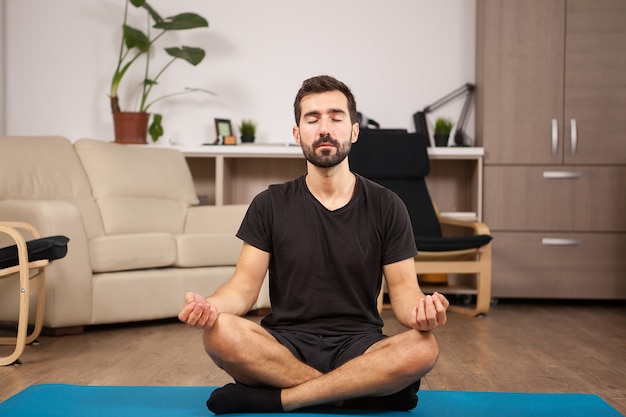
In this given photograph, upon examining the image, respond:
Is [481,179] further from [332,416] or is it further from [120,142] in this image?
[332,416]

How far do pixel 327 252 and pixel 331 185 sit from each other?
0.18 m

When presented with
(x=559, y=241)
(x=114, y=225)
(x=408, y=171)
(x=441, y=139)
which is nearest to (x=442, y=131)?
(x=441, y=139)

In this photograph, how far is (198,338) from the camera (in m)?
3.38

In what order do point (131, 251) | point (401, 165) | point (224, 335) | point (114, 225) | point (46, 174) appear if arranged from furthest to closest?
point (401, 165) → point (114, 225) → point (46, 174) → point (131, 251) → point (224, 335)

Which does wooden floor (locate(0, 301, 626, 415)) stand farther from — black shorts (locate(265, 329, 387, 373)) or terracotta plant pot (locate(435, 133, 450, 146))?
terracotta plant pot (locate(435, 133, 450, 146))

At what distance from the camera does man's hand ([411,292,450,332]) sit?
1.70 m

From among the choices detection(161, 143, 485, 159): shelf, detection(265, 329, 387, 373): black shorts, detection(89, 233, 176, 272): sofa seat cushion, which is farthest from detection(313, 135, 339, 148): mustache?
detection(161, 143, 485, 159): shelf

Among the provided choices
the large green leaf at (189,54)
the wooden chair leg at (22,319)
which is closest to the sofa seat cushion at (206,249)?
the wooden chair leg at (22,319)

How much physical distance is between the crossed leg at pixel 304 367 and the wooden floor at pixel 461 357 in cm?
64

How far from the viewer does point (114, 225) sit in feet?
13.0

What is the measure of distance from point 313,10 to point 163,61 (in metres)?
1.02

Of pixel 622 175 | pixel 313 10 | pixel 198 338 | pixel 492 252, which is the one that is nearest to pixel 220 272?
pixel 198 338

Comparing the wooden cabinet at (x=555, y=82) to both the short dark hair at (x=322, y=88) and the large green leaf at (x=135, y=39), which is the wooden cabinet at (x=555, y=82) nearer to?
the large green leaf at (x=135, y=39)

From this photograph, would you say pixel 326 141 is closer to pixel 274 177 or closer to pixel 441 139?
pixel 441 139
